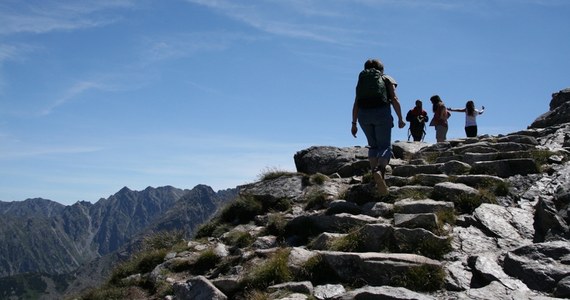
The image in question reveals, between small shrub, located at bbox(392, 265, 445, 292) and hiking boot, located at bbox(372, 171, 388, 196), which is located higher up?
hiking boot, located at bbox(372, 171, 388, 196)

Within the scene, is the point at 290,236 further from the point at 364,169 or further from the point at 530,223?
the point at 364,169

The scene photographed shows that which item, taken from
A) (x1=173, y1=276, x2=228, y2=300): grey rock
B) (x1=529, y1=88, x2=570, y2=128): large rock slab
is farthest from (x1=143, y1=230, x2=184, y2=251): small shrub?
(x1=529, y1=88, x2=570, y2=128): large rock slab

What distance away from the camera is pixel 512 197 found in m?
12.3

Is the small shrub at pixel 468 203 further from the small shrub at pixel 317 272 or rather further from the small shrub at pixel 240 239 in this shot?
the small shrub at pixel 240 239

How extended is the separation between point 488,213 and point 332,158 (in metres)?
9.39

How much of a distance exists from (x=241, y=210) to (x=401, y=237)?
7.29m

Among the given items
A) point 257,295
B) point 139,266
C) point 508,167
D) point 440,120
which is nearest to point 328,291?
point 257,295

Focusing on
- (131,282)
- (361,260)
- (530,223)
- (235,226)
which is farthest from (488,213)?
(131,282)

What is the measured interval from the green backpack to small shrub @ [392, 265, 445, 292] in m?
5.87

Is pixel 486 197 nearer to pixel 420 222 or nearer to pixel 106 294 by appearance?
pixel 420 222

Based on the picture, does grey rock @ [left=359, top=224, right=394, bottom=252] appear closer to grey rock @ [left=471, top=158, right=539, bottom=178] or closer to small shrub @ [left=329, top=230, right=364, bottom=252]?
small shrub @ [left=329, top=230, right=364, bottom=252]

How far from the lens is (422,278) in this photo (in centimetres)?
804

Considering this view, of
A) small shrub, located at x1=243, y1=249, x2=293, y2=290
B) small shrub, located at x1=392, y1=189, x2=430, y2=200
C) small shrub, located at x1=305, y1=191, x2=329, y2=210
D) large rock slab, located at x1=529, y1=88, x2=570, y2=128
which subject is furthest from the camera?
large rock slab, located at x1=529, y1=88, x2=570, y2=128

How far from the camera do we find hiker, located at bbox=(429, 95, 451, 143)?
85.5ft
